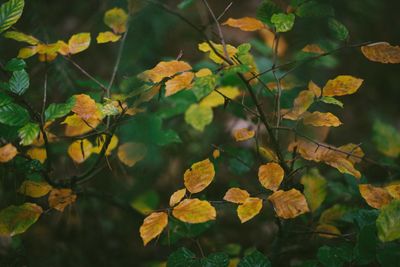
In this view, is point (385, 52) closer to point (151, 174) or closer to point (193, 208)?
point (193, 208)

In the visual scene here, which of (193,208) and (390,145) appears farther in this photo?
(390,145)

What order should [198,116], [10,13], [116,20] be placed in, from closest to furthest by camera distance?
[10,13] < [116,20] < [198,116]

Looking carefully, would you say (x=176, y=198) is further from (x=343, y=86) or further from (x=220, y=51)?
(x=343, y=86)

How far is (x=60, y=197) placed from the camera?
38.7 inches

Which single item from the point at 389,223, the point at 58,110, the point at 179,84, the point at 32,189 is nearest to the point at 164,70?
the point at 179,84

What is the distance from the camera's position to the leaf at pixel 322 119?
844mm

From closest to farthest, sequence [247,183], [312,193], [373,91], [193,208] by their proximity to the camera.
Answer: [193,208], [312,193], [247,183], [373,91]

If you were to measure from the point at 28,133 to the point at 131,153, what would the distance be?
335mm

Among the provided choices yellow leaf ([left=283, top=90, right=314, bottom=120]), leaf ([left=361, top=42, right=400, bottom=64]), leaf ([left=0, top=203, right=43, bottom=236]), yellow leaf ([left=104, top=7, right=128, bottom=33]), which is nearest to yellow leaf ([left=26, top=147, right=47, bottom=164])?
leaf ([left=0, top=203, right=43, bottom=236])

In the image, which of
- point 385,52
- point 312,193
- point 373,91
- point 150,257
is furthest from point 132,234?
point 373,91

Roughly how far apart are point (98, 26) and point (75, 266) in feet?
3.31

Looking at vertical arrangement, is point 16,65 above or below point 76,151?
above

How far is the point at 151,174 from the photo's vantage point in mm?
1619

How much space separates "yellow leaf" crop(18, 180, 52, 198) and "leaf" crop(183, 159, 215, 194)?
39 centimetres
